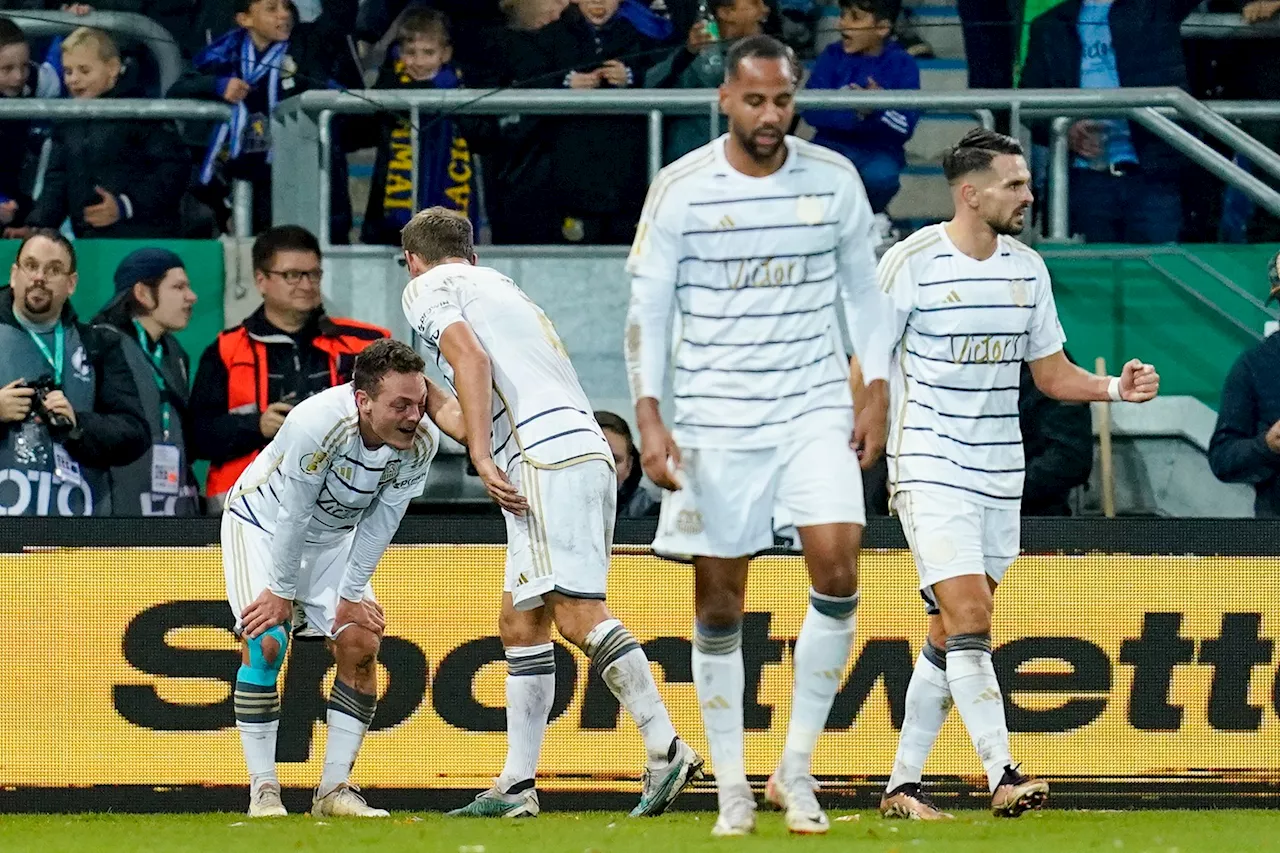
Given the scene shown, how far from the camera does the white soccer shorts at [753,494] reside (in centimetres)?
620

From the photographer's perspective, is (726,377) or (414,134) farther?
(414,134)

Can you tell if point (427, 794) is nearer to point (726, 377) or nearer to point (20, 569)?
point (20, 569)

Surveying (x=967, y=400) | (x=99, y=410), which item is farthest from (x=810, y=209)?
(x=99, y=410)

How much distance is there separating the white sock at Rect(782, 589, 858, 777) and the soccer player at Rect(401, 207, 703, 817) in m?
0.60

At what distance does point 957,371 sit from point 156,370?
3.81 meters

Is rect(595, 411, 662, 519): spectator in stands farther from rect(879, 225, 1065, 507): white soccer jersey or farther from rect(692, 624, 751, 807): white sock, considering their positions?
rect(692, 624, 751, 807): white sock

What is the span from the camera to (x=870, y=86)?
9.98 metres

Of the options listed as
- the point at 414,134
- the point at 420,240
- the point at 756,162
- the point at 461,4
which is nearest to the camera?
the point at 756,162

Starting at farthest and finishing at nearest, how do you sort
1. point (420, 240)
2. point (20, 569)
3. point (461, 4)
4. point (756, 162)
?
point (461, 4)
point (20, 569)
point (420, 240)
point (756, 162)

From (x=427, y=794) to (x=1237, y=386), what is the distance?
3.77 meters

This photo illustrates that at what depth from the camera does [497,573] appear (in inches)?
342

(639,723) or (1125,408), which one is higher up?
(1125,408)

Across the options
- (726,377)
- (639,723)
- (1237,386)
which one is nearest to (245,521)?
(639,723)

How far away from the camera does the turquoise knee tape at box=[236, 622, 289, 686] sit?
7953 mm
